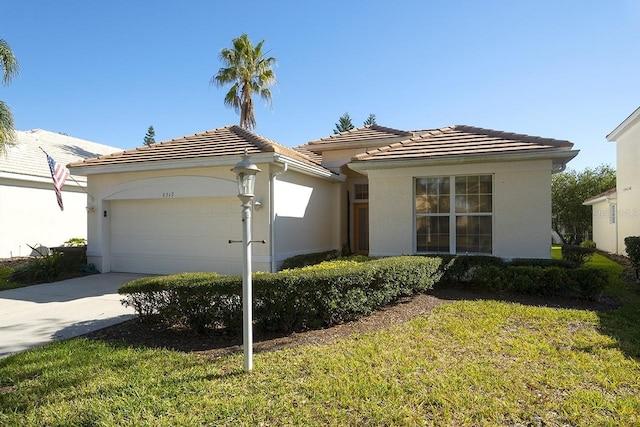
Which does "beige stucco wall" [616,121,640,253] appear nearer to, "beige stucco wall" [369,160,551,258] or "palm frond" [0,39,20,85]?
"beige stucco wall" [369,160,551,258]

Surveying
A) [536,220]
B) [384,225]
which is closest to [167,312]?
[384,225]

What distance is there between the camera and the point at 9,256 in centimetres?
1562

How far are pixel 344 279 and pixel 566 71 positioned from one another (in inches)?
370

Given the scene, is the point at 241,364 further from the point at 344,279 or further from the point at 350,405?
the point at 344,279


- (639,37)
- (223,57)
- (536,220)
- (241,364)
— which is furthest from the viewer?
(223,57)

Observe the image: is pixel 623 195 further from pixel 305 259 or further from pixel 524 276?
pixel 305 259

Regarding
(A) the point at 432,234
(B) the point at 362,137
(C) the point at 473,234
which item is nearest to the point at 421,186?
(A) the point at 432,234

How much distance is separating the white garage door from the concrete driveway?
154cm

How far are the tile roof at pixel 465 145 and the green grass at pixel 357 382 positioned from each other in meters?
5.07

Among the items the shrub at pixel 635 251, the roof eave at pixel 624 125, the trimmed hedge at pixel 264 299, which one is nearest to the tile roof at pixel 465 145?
the shrub at pixel 635 251

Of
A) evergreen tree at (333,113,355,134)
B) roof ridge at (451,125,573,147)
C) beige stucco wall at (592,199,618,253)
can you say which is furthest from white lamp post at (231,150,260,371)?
evergreen tree at (333,113,355,134)

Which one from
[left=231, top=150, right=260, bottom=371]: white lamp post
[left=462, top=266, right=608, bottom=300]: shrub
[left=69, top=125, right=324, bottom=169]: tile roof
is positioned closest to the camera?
[left=231, top=150, right=260, bottom=371]: white lamp post

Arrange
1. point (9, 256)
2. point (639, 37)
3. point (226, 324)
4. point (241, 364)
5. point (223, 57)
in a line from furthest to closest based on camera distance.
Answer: point (223, 57) < point (9, 256) < point (639, 37) < point (226, 324) < point (241, 364)

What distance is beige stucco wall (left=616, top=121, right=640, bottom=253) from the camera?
49.6 feet
